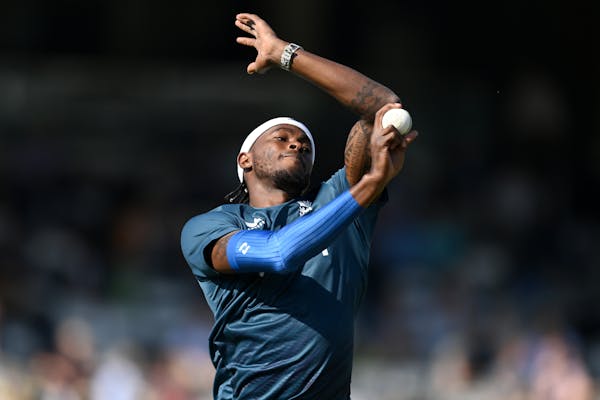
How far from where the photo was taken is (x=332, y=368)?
220 inches

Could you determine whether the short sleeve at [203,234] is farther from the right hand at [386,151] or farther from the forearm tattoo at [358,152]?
the right hand at [386,151]

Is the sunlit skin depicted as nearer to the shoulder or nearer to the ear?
the ear

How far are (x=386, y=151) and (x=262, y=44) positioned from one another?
0.85 meters

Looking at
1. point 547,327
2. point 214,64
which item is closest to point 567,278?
point 547,327

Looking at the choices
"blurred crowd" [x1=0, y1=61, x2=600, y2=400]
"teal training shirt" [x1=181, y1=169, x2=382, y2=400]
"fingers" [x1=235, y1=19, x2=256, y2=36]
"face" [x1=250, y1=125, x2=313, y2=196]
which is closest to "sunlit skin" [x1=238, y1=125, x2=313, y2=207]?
"face" [x1=250, y1=125, x2=313, y2=196]

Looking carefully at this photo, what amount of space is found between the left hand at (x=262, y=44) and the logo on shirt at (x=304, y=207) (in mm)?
648

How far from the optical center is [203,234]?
564cm

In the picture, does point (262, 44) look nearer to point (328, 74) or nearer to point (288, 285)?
point (328, 74)

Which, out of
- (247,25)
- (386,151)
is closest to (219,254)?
(386,151)

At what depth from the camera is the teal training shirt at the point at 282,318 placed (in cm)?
555

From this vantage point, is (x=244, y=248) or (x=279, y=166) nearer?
(x=244, y=248)

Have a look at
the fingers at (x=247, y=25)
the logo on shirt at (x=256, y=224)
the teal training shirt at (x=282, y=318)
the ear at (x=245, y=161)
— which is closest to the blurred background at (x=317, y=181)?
the ear at (x=245, y=161)

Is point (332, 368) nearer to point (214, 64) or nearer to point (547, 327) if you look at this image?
point (547, 327)

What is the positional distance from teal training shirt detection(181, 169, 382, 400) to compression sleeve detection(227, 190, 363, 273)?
29cm
